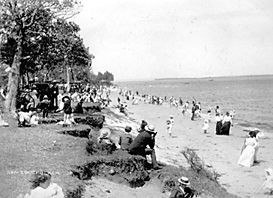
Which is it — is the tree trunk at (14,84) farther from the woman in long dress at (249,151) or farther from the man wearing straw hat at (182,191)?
the man wearing straw hat at (182,191)

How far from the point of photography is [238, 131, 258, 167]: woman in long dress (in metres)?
16.1

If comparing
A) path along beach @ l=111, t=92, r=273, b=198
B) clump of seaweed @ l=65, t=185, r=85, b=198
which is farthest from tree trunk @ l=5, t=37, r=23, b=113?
clump of seaweed @ l=65, t=185, r=85, b=198

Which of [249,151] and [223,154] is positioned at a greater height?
[249,151]

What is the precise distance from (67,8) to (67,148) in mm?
11974

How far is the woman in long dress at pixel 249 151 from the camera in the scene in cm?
1609

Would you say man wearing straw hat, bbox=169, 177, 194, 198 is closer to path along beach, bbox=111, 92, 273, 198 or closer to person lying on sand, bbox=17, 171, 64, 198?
person lying on sand, bbox=17, 171, 64, 198

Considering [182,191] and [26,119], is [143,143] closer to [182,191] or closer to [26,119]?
[182,191]

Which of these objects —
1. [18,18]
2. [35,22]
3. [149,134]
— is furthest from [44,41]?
[149,134]

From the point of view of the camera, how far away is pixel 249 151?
16.4m

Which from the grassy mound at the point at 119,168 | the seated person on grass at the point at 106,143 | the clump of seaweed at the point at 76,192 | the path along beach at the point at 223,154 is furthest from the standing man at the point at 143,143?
the path along beach at the point at 223,154

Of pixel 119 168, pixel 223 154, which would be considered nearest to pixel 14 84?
pixel 119 168

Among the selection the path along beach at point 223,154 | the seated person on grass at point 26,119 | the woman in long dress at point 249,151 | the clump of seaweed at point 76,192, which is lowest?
the path along beach at point 223,154

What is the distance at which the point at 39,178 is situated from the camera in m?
6.09

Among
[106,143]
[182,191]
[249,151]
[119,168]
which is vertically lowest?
[249,151]
